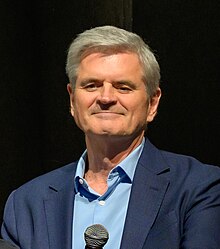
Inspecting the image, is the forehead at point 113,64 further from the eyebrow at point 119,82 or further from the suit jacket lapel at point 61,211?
the suit jacket lapel at point 61,211

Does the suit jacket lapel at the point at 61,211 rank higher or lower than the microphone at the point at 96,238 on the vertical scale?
lower

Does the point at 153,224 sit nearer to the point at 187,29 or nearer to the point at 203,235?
the point at 203,235

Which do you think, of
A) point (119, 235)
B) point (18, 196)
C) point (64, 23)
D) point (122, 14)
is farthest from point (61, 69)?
point (119, 235)

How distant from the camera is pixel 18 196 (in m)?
2.29

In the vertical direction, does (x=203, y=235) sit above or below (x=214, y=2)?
below

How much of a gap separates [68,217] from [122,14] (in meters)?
0.94

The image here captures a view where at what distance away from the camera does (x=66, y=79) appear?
9.71 ft

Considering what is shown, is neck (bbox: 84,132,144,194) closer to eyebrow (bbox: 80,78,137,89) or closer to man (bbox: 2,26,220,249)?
man (bbox: 2,26,220,249)

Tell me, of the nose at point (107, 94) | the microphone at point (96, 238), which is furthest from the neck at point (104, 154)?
the microphone at point (96, 238)

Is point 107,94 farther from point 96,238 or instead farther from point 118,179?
point 96,238

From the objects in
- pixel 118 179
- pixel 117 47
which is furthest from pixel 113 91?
pixel 118 179

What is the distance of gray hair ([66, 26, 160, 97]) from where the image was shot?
2158mm

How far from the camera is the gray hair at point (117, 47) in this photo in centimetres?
216

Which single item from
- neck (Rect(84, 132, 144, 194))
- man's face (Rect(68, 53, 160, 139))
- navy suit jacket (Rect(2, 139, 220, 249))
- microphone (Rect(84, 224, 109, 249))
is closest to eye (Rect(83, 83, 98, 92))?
man's face (Rect(68, 53, 160, 139))
